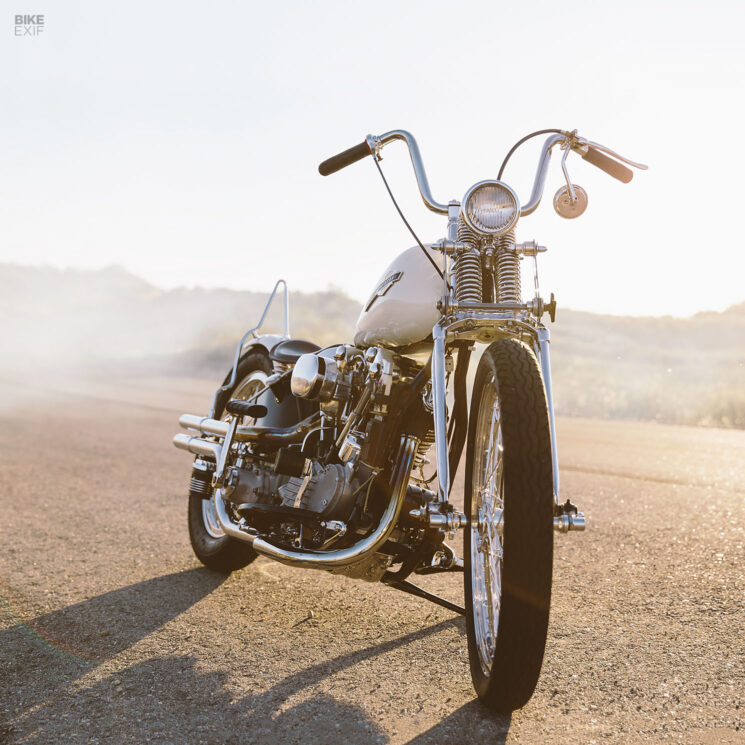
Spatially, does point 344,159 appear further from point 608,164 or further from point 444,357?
point 444,357

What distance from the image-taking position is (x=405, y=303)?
3.30m

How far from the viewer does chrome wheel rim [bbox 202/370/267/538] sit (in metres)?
4.45

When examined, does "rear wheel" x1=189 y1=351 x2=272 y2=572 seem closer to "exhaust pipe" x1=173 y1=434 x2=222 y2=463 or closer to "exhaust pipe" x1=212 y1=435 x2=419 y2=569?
"exhaust pipe" x1=173 y1=434 x2=222 y2=463

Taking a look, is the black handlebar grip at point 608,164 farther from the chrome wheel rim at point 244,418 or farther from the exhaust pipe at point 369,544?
Answer: the chrome wheel rim at point 244,418

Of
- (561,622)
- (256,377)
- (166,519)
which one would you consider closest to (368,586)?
(561,622)

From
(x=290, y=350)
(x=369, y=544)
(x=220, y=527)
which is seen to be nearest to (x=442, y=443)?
(x=369, y=544)

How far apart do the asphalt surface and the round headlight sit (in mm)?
1704

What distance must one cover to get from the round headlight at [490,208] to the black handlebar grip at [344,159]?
2.80 feet

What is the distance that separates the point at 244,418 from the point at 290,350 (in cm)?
56

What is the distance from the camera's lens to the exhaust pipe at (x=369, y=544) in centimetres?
305

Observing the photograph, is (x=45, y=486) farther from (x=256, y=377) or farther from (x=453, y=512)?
(x=453, y=512)

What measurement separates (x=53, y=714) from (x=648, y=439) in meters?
9.21

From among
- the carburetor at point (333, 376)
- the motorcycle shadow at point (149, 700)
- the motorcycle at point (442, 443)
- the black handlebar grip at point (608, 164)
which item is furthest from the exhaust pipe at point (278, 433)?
the black handlebar grip at point (608, 164)

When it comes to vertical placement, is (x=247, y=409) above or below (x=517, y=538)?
above
